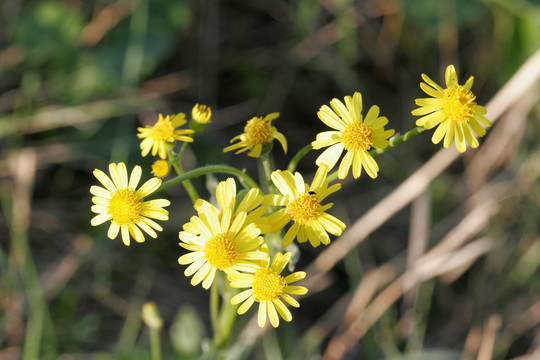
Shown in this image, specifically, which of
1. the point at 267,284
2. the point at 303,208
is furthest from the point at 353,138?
the point at 267,284

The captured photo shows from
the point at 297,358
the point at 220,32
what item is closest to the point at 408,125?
the point at 220,32

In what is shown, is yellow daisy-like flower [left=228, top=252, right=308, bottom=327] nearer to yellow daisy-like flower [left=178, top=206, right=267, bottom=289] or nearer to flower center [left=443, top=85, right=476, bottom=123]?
yellow daisy-like flower [left=178, top=206, right=267, bottom=289]

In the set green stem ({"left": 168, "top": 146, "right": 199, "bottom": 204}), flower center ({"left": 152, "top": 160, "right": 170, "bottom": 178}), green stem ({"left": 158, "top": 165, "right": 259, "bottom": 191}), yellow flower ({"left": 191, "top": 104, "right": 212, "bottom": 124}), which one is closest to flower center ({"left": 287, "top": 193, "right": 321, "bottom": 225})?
green stem ({"left": 158, "top": 165, "right": 259, "bottom": 191})

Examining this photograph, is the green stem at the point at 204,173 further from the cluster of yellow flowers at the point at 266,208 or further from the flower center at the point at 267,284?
the flower center at the point at 267,284

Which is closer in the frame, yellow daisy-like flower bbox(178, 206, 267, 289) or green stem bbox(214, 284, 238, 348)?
yellow daisy-like flower bbox(178, 206, 267, 289)

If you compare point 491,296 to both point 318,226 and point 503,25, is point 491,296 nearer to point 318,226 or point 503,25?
point 503,25

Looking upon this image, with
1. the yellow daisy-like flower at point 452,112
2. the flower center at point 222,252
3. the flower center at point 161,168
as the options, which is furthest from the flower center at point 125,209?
the yellow daisy-like flower at point 452,112
